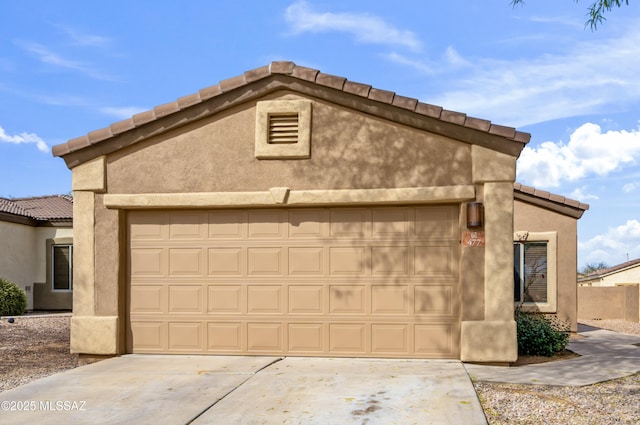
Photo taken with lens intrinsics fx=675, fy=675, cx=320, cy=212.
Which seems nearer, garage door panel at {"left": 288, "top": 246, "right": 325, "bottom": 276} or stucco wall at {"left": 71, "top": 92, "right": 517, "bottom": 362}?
stucco wall at {"left": 71, "top": 92, "right": 517, "bottom": 362}

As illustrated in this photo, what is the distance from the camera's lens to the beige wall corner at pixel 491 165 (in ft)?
33.1

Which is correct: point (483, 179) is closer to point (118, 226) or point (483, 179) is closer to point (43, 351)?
point (118, 226)

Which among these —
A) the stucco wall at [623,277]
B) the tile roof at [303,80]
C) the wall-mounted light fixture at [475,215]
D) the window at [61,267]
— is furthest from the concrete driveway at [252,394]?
the stucco wall at [623,277]

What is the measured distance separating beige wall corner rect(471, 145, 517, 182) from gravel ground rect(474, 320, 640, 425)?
3116mm

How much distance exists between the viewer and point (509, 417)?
712 cm

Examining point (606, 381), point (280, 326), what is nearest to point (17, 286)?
point (280, 326)

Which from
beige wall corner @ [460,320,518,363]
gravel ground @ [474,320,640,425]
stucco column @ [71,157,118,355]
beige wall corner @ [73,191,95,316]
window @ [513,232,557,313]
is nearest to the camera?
gravel ground @ [474,320,640,425]

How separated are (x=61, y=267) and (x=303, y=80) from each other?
15586 mm

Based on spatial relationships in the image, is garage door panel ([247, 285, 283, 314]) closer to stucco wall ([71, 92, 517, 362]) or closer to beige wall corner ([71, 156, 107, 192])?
stucco wall ([71, 92, 517, 362])

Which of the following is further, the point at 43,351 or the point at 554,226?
the point at 554,226

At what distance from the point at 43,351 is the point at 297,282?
522 cm

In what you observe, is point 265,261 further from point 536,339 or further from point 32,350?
point 32,350

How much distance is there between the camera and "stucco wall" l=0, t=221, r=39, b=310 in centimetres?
2155

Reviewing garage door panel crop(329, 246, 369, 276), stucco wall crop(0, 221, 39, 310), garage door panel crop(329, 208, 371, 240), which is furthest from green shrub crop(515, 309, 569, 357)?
stucco wall crop(0, 221, 39, 310)
